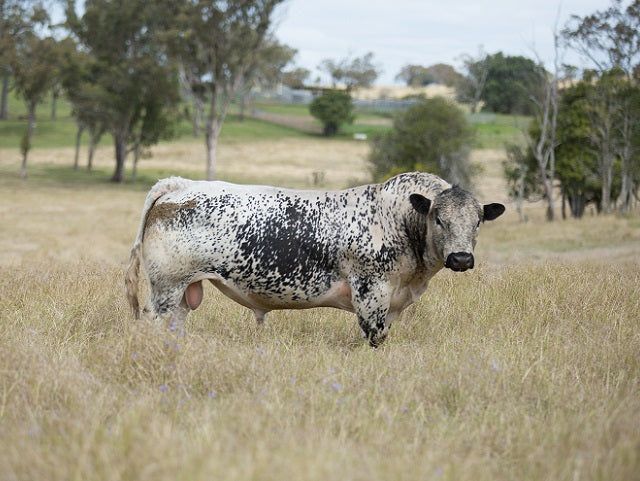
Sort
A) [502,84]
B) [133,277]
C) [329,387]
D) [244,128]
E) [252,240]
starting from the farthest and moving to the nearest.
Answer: [502,84]
[244,128]
[133,277]
[252,240]
[329,387]

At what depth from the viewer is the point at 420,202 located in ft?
23.0

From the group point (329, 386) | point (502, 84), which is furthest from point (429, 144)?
point (502, 84)

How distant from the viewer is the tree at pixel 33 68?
170ft

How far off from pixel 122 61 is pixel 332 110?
47505mm

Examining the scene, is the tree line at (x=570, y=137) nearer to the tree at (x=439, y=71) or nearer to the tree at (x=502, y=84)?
the tree at (x=502, y=84)

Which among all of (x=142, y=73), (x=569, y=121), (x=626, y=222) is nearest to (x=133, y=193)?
(x=142, y=73)

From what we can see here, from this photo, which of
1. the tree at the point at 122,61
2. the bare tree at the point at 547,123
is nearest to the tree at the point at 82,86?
the tree at the point at 122,61

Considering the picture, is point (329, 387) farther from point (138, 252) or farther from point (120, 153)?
point (120, 153)

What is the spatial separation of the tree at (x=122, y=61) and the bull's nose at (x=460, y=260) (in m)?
46.9

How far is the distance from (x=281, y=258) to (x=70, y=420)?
317 centimetres

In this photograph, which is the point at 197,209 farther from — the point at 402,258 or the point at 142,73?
the point at 142,73

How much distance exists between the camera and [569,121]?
45.3m

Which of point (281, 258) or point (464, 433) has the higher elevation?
point (281, 258)

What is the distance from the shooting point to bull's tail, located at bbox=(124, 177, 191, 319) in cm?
728
